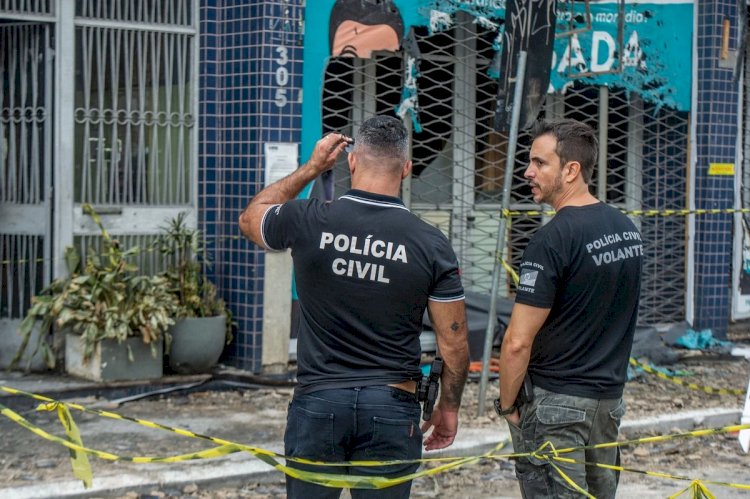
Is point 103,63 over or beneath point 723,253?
over

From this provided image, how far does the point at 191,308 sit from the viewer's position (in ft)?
29.5

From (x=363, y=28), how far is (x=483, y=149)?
6.62 feet

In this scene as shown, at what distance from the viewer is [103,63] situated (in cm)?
910

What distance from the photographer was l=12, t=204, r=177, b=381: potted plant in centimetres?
848

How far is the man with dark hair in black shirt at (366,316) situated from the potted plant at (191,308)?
196 inches

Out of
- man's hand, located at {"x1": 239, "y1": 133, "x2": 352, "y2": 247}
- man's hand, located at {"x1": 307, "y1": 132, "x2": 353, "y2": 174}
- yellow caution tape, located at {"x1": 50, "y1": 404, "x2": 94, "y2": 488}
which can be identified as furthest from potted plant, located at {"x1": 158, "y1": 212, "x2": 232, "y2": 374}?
man's hand, located at {"x1": 307, "y1": 132, "x2": 353, "y2": 174}

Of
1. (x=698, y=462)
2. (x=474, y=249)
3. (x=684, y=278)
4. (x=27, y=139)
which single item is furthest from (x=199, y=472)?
(x=684, y=278)

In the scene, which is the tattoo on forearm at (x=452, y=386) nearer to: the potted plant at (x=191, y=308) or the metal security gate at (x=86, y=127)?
the potted plant at (x=191, y=308)

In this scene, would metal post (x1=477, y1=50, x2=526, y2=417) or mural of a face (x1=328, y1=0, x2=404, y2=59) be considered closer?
metal post (x1=477, y1=50, x2=526, y2=417)

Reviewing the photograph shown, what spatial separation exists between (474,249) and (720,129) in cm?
284

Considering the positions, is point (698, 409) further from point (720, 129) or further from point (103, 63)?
point (103, 63)

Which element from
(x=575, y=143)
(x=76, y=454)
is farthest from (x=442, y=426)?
(x=76, y=454)

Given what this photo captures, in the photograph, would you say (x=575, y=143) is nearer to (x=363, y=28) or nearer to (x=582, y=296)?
(x=582, y=296)

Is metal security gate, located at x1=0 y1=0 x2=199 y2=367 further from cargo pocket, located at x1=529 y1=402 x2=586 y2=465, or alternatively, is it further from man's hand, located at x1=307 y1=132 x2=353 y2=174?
cargo pocket, located at x1=529 y1=402 x2=586 y2=465
